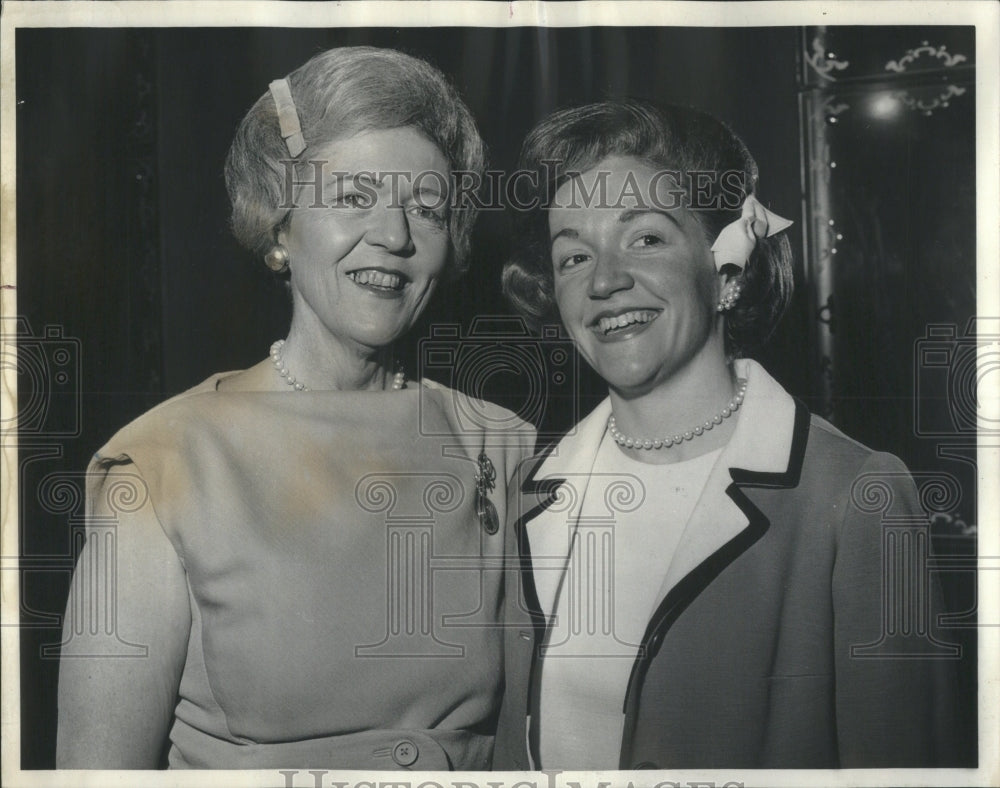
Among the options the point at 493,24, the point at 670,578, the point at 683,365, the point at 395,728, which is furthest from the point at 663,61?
the point at 395,728

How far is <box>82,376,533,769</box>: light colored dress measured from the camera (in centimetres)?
196

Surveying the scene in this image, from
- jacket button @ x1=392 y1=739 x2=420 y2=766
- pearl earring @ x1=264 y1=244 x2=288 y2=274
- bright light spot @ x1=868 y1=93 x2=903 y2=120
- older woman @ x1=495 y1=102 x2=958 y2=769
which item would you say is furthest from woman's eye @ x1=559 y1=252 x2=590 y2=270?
jacket button @ x1=392 y1=739 x2=420 y2=766

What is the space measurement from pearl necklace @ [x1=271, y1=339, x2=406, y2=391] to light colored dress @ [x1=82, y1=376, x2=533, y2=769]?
0.7 inches

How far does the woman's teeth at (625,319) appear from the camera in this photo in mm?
1986

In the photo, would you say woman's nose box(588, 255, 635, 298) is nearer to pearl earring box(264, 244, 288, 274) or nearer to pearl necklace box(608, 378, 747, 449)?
pearl necklace box(608, 378, 747, 449)

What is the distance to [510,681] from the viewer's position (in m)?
2.01

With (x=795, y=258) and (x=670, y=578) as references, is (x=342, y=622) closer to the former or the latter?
(x=670, y=578)

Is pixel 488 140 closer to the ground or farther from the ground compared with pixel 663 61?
closer to the ground

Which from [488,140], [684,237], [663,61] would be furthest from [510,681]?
[663,61]

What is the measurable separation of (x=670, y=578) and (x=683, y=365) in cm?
41

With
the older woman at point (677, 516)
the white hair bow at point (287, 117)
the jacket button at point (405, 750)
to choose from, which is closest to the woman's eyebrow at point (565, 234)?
the older woman at point (677, 516)

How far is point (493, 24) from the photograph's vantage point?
2.05m

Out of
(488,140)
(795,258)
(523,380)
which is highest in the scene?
(488,140)

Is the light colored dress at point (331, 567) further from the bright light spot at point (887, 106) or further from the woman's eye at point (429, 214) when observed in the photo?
the bright light spot at point (887, 106)
